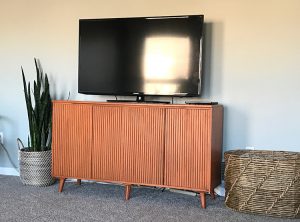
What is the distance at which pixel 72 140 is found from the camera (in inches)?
117

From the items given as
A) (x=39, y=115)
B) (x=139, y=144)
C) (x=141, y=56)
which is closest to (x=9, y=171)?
(x=39, y=115)

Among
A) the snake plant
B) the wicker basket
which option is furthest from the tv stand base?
the snake plant

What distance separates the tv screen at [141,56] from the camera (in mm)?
2914

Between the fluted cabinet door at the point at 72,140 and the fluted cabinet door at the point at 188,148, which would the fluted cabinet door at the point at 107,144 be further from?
the fluted cabinet door at the point at 188,148

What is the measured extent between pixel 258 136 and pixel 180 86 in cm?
74

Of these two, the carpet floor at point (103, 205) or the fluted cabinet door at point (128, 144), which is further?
the fluted cabinet door at point (128, 144)

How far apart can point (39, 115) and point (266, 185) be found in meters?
1.96

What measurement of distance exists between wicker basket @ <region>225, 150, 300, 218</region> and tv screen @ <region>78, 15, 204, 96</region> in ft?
2.37

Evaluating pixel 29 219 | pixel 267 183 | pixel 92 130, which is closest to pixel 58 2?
pixel 92 130

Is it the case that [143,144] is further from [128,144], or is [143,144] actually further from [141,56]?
[141,56]

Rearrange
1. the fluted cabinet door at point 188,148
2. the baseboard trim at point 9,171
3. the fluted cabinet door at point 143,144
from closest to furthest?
1. the fluted cabinet door at point 188,148
2. the fluted cabinet door at point 143,144
3. the baseboard trim at point 9,171

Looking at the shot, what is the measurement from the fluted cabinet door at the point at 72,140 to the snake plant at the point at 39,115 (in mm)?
294

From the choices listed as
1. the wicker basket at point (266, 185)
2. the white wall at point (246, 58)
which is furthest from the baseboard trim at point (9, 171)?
the wicker basket at point (266, 185)

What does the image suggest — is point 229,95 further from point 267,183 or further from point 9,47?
point 9,47
